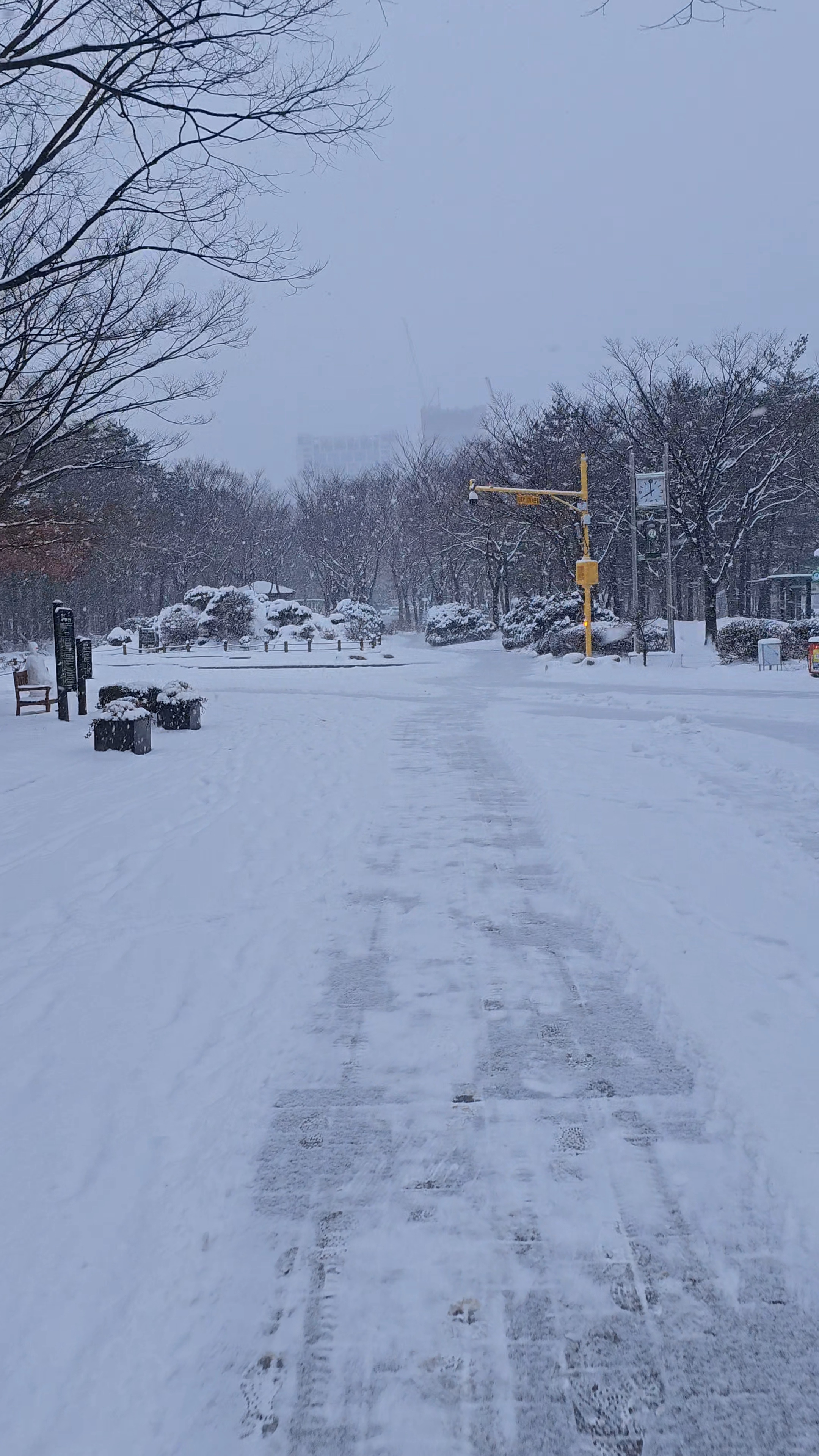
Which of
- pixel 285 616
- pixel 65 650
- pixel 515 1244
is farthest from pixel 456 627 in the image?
pixel 515 1244

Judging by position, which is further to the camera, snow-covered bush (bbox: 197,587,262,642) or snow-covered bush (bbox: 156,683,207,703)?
snow-covered bush (bbox: 197,587,262,642)

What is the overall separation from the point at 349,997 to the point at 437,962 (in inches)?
23.3

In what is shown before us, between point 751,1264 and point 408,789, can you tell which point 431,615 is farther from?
point 751,1264

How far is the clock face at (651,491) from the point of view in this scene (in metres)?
26.5

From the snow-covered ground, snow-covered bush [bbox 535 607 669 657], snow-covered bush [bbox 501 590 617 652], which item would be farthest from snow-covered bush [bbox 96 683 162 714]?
snow-covered bush [bbox 501 590 617 652]

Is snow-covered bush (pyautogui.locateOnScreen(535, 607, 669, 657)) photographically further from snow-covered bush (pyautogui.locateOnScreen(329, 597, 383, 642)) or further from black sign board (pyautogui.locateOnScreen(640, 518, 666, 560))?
snow-covered bush (pyautogui.locateOnScreen(329, 597, 383, 642))

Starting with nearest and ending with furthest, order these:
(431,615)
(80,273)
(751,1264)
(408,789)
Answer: (751,1264)
(408,789)
(80,273)
(431,615)

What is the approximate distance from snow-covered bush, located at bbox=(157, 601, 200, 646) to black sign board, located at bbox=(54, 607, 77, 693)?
28414mm

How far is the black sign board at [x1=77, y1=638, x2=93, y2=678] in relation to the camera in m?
16.1

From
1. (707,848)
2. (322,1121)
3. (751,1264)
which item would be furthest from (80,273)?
(751,1264)

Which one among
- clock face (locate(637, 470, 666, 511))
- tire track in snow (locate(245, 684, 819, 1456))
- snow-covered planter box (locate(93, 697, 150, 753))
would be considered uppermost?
clock face (locate(637, 470, 666, 511))

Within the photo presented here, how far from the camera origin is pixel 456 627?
4819cm

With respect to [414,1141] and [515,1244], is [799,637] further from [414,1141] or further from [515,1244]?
[515,1244]

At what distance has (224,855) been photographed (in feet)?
22.6
